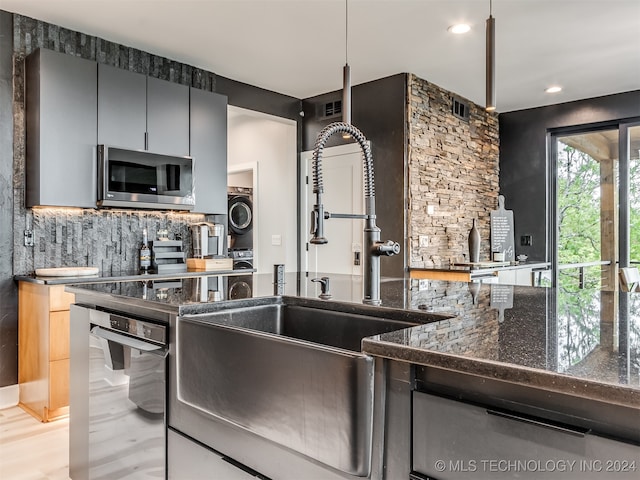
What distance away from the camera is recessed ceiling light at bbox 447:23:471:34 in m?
3.34

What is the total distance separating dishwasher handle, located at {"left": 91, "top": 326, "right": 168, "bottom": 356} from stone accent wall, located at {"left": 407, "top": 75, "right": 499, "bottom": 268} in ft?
10.3

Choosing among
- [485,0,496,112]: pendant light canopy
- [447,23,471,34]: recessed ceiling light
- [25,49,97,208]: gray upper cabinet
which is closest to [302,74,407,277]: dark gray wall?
[447,23,471,34]: recessed ceiling light

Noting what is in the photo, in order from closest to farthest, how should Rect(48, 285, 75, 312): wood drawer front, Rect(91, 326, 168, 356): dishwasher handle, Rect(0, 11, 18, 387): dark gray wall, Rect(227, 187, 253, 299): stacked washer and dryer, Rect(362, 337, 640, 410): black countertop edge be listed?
Rect(362, 337, 640, 410): black countertop edge → Rect(91, 326, 168, 356): dishwasher handle → Rect(48, 285, 75, 312): wood drawer front → Rect(0, 11, 18, 387): dark gray wall → Rect(227, 187, 253, 299): stacked washer and dryer

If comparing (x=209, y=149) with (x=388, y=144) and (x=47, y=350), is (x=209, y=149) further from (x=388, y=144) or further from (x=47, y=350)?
(x=47, y=350)

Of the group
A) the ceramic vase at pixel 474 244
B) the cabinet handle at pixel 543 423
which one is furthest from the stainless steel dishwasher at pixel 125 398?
the ceramic vase at pixel 474 244

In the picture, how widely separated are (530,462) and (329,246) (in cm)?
434

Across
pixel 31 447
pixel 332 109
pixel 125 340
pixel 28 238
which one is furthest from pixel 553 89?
pixel 31 447

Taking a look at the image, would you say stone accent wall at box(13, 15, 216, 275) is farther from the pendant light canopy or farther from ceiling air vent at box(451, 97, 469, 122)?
the pendant light canopy

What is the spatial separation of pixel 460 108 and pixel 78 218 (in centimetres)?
385

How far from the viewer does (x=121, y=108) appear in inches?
140

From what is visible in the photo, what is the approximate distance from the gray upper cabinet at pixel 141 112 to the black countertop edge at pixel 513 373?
326 cm

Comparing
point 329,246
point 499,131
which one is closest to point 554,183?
point 499,131

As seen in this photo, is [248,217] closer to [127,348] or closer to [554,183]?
[554,183]

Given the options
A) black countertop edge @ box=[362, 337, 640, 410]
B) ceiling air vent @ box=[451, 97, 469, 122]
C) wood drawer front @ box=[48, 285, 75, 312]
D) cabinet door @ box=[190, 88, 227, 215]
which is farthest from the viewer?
ceiling air vent @ box=[451, 97, 469, 122]
